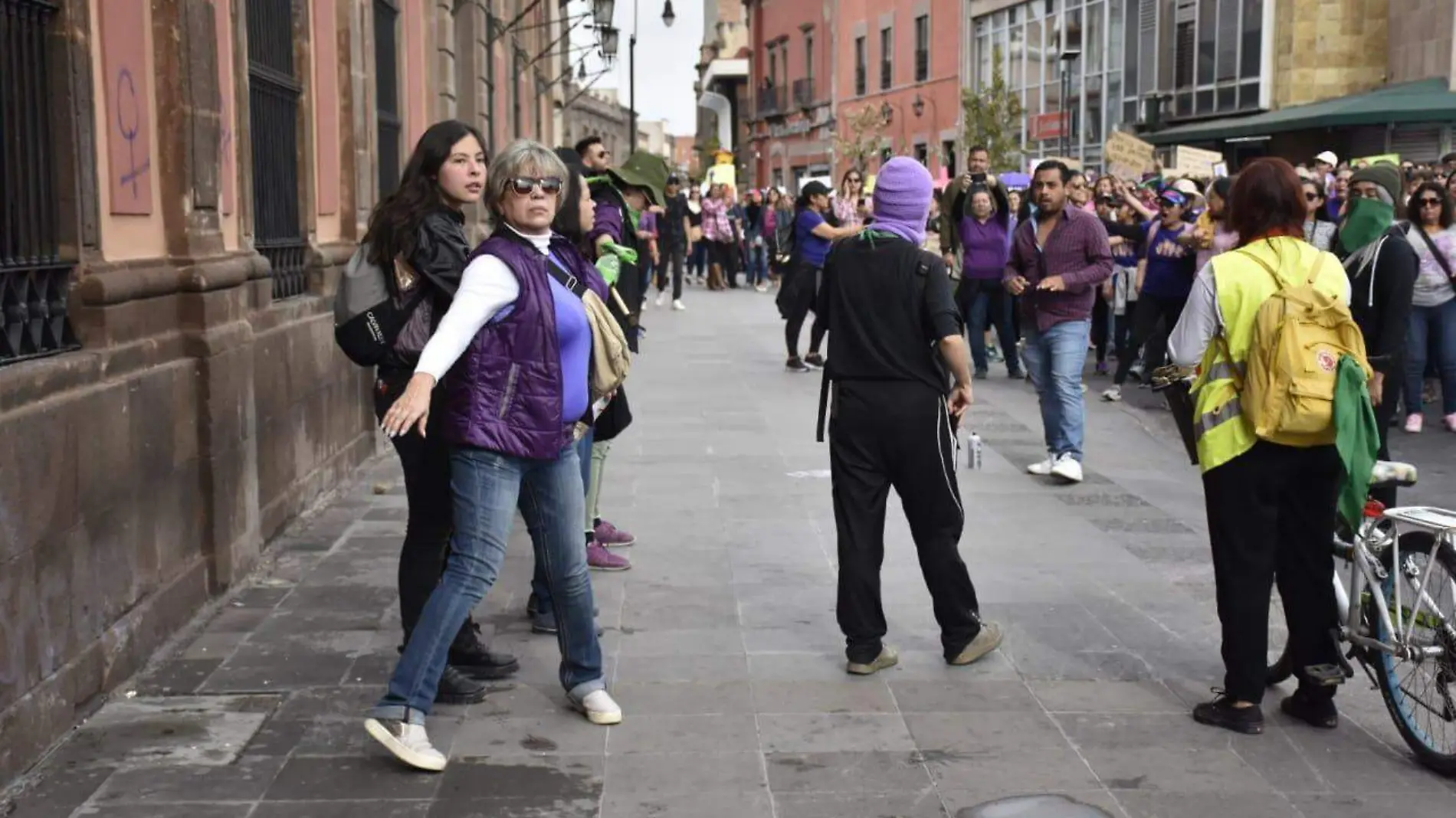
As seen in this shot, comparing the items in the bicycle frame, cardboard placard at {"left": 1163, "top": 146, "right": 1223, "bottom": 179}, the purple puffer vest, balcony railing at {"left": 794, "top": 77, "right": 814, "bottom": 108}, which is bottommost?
the bicycle frame

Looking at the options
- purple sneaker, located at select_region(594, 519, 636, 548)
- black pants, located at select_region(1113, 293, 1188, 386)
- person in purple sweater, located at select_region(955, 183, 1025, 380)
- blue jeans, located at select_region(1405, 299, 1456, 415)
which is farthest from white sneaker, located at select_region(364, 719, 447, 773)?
person in purple sweater, located at select_region(955, 183, 1025, 380)

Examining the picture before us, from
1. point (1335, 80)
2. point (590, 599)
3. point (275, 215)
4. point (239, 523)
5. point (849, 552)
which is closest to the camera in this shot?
point (590, 599)

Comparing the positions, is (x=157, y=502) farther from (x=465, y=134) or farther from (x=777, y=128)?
(x=777, y=128)

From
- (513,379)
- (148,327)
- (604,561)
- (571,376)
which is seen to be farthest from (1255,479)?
(148,327)

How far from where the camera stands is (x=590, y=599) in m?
5.26

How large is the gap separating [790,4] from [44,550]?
58421mm

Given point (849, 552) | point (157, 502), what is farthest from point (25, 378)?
point (849, 552)

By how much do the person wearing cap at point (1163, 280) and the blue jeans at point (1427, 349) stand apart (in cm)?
196

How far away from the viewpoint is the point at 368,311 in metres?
5.09

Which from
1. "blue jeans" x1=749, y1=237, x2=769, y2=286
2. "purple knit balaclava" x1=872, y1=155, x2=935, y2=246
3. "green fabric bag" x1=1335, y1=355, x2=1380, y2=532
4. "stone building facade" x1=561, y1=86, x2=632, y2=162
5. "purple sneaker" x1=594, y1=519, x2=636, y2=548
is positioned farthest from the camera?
"stone building facade" x1=561, y1=86, x2=632, y2=162

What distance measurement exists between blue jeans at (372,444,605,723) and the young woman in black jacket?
0.24 metres

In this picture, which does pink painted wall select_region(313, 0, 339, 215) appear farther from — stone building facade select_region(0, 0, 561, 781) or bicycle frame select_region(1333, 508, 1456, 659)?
bicycle frame select_region(1333, 508, 1456, 659)

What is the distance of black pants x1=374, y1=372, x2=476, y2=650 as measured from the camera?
5215 millimetres

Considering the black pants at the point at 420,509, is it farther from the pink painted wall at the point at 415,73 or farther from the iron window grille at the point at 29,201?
the pink painted wall at the point at 415,73
